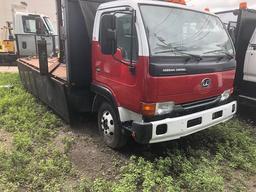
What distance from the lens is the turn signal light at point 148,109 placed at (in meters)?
3.60

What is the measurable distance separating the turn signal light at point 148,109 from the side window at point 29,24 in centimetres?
1200

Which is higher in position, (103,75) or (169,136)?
(103,75)

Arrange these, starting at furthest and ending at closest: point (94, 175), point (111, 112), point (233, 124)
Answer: point (233, 124)
point (111, 112)
point (94, 175)

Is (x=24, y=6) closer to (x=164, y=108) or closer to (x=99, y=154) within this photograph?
(x=99, y=154)

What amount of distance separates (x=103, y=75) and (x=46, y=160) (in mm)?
1470

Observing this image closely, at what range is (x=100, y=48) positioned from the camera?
4.36 m

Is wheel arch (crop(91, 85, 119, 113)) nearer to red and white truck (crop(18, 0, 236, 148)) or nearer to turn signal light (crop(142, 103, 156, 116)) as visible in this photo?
red and white truck (crop(18, 0, 236, 148))

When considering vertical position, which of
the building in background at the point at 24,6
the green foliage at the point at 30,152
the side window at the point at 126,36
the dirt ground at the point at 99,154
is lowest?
the dirt ground at the point at 99,154

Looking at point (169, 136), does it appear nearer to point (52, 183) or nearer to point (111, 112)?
point (111, 112)

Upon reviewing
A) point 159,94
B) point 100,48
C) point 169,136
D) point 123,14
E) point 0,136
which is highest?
point 123,14

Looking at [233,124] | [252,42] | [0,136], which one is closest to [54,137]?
[0,136]

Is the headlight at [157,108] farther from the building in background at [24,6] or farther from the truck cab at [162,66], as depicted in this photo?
the building in background at [24,6]

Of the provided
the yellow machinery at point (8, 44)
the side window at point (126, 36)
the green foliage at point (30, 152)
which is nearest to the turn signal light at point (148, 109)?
the side window at point (126, 36)

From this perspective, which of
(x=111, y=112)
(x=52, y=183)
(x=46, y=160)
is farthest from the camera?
(x=111, y=112)
